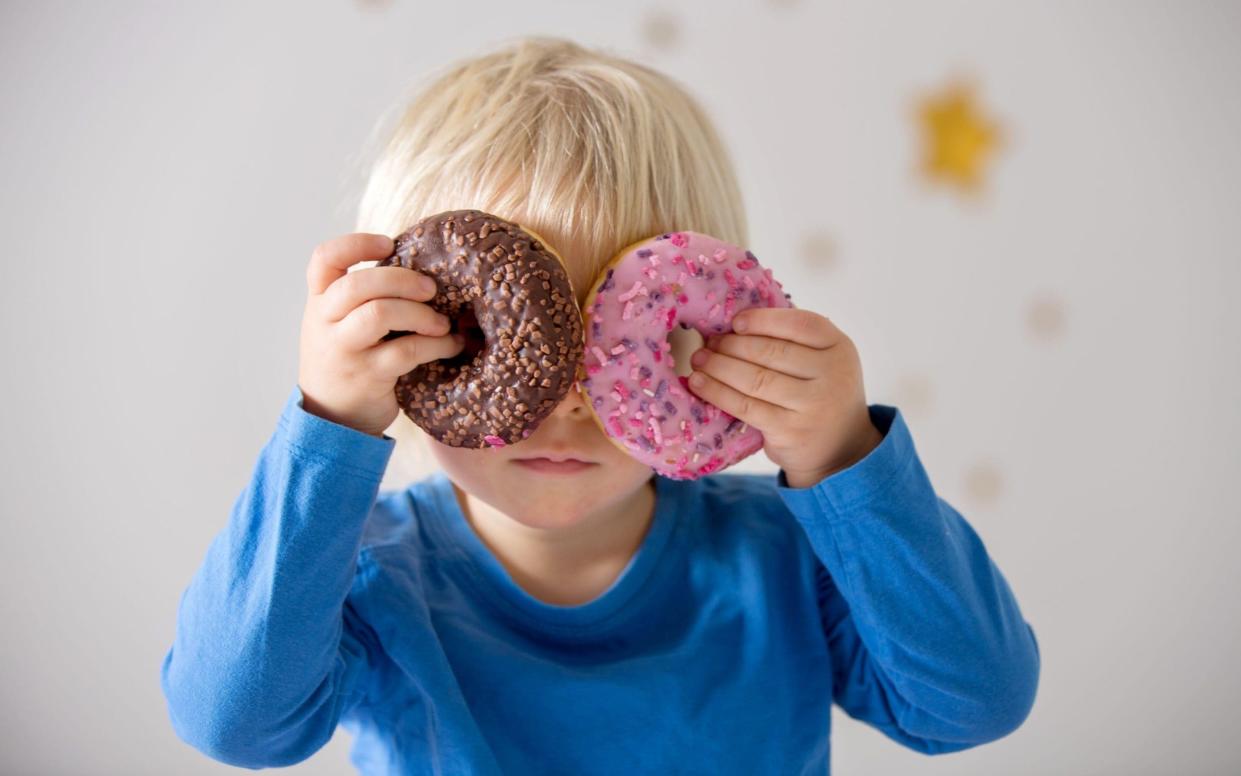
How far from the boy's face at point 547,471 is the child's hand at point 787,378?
12cm

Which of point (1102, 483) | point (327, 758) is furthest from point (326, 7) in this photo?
point (1102, 483)

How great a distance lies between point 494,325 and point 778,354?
238 millimetres

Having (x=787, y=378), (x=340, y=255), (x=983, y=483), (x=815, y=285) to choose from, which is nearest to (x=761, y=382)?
(x=787, y=378)

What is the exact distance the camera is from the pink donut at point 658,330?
96cm

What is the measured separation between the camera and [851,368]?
981mm

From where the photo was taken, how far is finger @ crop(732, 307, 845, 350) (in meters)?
0.95

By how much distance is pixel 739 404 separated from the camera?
969 mm

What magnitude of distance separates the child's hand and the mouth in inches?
5.5

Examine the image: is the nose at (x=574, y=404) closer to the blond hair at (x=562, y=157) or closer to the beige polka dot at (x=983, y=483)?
the blond hair at (x=562, y=157)

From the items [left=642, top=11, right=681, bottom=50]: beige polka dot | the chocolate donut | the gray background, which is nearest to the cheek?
the chocolate donut

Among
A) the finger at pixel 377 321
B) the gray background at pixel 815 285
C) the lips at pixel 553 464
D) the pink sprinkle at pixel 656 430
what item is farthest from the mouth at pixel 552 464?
the gray background at pixel 815 285

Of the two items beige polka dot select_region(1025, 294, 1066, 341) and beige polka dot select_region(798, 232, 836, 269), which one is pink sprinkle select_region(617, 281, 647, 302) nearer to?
beige polka dot select_region(798, 232, 836, 269)

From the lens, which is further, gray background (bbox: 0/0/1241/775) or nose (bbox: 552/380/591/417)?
gray background (bbox: 0/0/1241/775)

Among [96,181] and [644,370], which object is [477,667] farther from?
[96,181]
